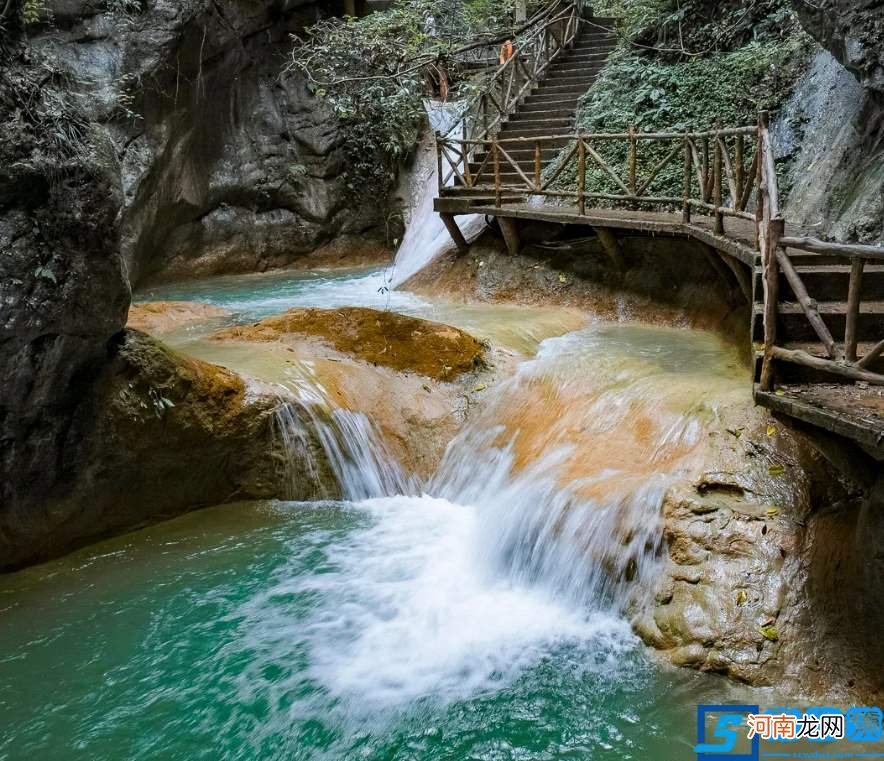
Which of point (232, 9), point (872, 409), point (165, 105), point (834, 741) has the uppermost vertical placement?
point (232, 9)

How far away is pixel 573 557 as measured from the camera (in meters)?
5.32

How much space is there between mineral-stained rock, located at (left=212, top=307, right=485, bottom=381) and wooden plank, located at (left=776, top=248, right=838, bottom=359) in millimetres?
3502

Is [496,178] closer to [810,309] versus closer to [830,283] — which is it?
[830,283]

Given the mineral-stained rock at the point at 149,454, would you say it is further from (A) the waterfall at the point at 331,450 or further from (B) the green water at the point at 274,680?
(B) the green water at the point at 274,680

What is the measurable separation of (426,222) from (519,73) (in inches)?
157

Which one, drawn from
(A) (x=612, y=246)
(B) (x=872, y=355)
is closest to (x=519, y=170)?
(A) (x=612, y=246)

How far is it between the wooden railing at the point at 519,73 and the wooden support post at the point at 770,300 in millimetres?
8392

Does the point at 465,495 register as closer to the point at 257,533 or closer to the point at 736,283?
the point at 257,533

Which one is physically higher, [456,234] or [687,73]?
[687,73]

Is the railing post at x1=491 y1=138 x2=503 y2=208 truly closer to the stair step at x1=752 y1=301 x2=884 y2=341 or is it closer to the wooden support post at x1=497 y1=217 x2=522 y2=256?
the wooden support post at x1=497 y1=217 x2=522 y2=256

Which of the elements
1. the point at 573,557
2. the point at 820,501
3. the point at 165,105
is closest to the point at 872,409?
the point at 820,501

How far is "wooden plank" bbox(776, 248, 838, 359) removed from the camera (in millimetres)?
4719

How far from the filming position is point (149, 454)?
254 inches

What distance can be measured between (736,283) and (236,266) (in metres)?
10.8
